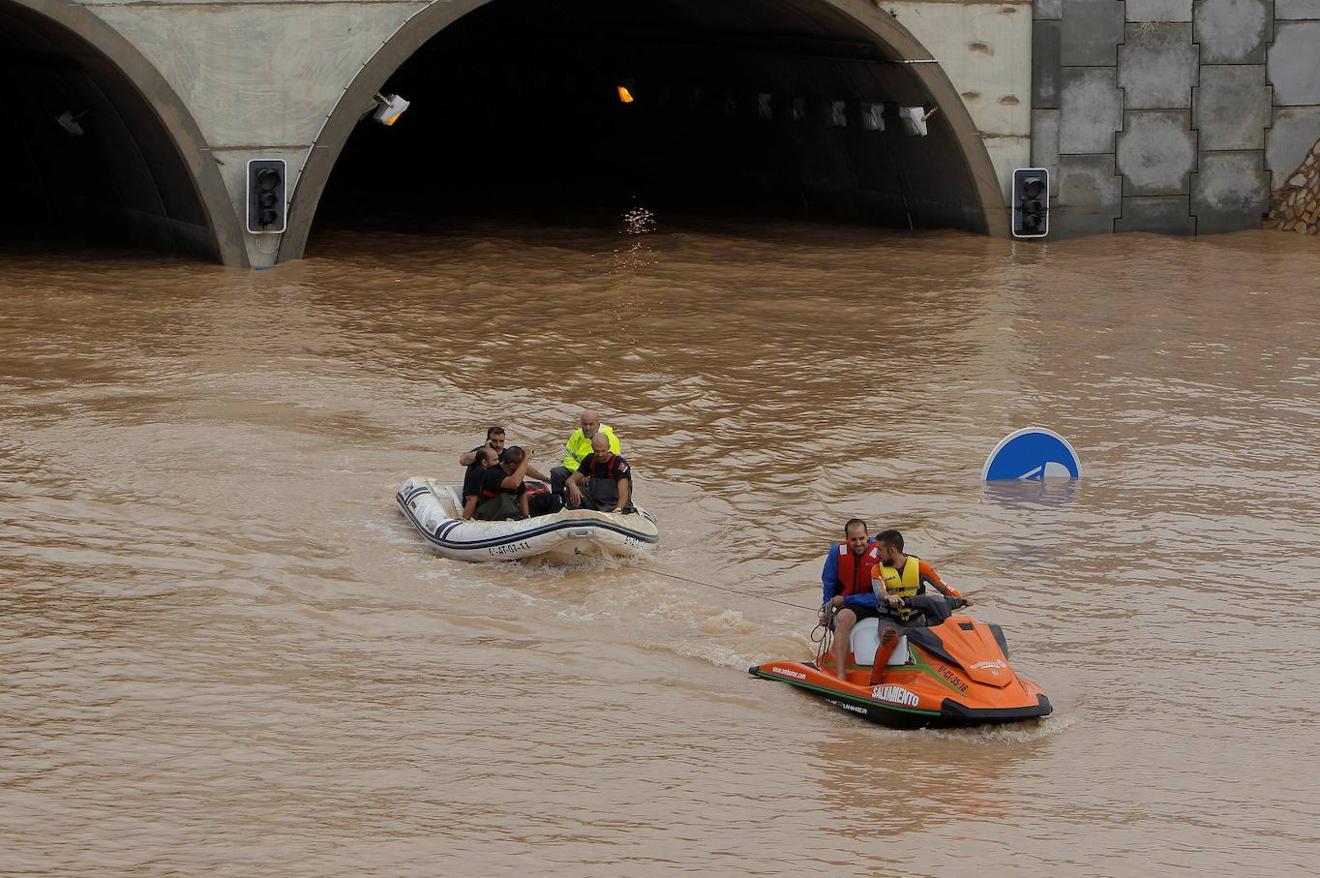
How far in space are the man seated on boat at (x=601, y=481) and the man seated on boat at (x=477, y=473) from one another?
639mm

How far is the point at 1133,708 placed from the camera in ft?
34.2

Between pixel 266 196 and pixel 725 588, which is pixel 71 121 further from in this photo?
pixel 725 588

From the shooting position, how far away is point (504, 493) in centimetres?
1378

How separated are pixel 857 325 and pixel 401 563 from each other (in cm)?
855

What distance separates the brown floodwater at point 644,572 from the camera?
880cm

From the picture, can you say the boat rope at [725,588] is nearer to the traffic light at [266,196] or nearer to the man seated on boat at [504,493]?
the man seated on boat at [504,493]

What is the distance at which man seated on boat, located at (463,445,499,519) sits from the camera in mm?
13680

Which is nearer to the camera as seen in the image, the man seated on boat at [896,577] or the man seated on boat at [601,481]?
the man seated on boat at [896,577]

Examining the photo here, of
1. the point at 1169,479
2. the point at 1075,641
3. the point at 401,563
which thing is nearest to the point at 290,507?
the point at 401,563

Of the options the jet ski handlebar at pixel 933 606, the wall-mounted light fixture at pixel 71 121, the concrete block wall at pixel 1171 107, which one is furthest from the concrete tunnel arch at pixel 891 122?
the jet ski handlebar at pixel 933 606

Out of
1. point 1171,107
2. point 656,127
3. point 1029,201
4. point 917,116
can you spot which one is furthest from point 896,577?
point 656,127

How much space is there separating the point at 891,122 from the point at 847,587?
15394 mm

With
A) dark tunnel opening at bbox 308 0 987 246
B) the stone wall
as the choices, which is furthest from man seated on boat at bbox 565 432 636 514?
the stone wall

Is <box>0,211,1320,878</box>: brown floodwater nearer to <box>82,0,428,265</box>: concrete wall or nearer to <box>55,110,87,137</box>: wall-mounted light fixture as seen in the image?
<box>82,0,428,265</box>: concrete wall
